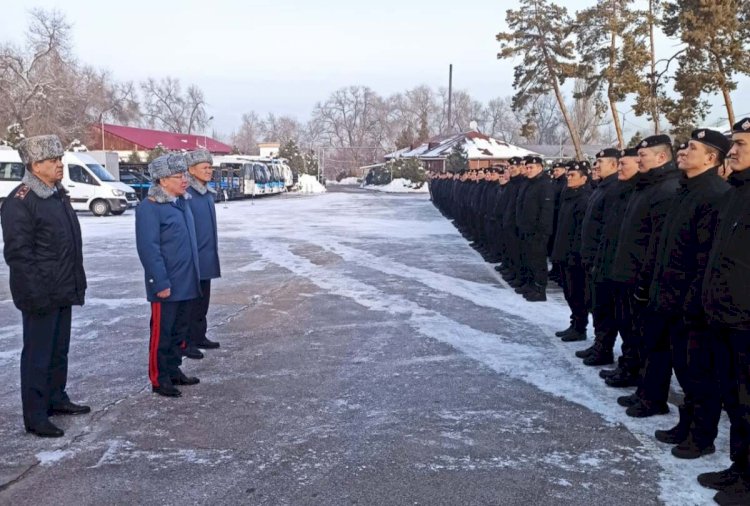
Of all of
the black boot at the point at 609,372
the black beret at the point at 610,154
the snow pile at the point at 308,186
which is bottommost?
the black boot at the point at 609,372

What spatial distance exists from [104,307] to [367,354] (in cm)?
436

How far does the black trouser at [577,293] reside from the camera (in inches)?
305

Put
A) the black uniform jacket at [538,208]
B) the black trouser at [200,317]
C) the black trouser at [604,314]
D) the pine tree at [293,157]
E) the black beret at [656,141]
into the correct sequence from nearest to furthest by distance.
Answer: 1. the black beret at [656,141]
2. the black trouser at [604,314]
3. the black trouser at [200,317]
4. the black uniform jacket at [538,208]
5. the pine tree at [293,157]

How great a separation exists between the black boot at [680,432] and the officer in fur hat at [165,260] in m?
3.72

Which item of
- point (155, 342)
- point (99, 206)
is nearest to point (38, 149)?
point (155, 342)

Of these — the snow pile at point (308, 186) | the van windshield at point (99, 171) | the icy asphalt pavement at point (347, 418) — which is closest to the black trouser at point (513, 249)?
the icy asphalt pavement at point (347, 418)

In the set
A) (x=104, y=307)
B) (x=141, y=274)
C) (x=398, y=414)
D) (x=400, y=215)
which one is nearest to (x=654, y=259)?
(x=398, y=414)

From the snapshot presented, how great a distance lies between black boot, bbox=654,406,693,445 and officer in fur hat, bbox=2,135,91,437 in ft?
13.6

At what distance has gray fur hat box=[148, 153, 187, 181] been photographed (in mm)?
5969

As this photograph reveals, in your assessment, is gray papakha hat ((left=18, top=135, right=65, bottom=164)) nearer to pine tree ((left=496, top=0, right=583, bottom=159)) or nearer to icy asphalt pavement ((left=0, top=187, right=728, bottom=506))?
icy asphalt pavement ((left=0, top=187, right=728, bottom=506))

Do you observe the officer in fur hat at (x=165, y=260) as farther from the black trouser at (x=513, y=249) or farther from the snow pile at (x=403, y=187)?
the snow pile at (x=403, y=187)

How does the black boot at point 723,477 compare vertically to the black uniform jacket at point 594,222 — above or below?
below

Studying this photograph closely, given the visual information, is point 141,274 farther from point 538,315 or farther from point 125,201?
point 125,201

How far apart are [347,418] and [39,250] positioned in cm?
251
